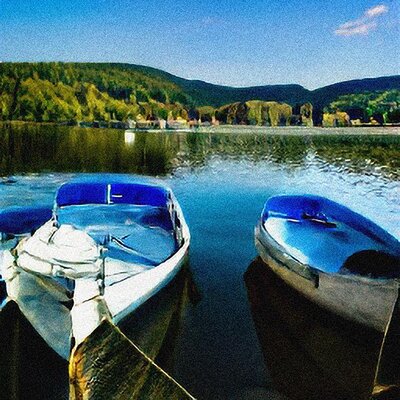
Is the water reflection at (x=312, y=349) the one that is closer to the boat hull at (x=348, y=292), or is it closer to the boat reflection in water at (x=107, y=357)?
the boat hull at (x=348, y=292)

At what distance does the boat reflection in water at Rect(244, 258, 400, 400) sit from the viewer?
4.68m

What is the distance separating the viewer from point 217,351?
521 cm

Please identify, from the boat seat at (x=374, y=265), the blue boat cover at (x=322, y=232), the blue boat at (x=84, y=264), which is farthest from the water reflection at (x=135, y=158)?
the boat seat at (x=374, y=265)

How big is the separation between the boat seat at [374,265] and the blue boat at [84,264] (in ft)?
6.51

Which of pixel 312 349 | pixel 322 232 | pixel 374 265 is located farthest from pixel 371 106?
pixel 312 349

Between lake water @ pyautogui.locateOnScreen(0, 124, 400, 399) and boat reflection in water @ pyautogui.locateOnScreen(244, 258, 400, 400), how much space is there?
0.16 m

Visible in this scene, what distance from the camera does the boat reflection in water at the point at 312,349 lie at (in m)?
4.68

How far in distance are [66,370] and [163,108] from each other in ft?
133

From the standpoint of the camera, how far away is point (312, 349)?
17.4 ft

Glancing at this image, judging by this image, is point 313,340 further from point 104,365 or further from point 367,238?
point 104,365

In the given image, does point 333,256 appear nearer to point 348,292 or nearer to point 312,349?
point 348,292

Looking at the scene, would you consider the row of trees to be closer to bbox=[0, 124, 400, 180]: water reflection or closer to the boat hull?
bbox=[0, 124, 400, 180]: water reflection

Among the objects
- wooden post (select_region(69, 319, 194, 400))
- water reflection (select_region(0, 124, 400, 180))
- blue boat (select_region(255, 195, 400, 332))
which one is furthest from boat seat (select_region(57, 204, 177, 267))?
water reflection (select_region(0, 124, 400, 180))

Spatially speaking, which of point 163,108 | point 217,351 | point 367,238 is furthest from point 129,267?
point 163,108
